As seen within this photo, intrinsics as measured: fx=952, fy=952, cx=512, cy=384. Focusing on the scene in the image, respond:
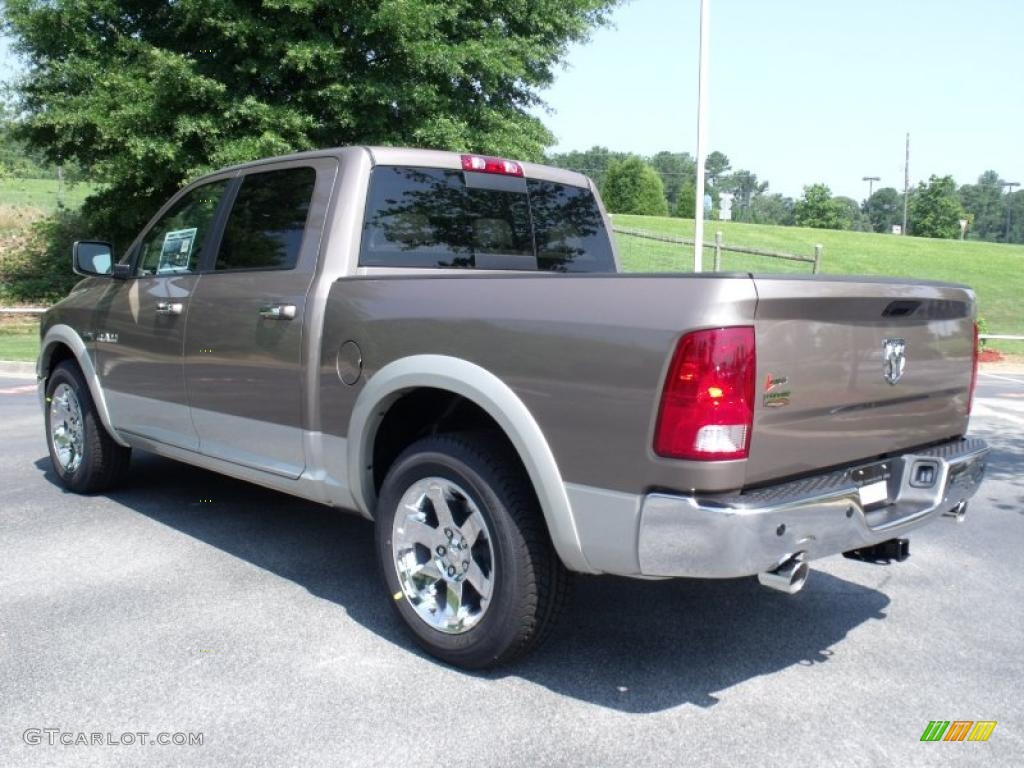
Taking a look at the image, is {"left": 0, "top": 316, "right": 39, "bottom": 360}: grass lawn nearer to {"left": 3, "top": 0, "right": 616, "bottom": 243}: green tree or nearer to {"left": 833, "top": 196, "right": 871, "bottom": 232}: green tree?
{"left": 3, "top": 0, "right": 616, "bottom": 243}: green tree

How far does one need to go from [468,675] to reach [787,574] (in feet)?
4.16

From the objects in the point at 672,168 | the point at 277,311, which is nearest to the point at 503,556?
the point at 277,311

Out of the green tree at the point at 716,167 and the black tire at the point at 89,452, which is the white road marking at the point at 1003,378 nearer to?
the black tire at the point at 89,452

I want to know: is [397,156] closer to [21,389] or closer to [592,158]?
[21,389]

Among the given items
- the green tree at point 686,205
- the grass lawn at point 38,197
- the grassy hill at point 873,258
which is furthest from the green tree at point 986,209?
the grass lawn at point 38,197

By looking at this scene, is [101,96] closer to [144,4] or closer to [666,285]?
[144,4]

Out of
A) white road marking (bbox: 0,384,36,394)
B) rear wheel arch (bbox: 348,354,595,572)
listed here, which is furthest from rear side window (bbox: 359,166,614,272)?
white road marking (bbox: 0,384,36,394)

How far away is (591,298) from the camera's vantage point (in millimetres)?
3047

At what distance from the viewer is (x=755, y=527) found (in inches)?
111

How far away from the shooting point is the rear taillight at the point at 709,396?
9.18 ft

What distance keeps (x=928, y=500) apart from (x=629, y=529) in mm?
1277

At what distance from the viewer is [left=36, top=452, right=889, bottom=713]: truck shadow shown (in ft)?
11.5

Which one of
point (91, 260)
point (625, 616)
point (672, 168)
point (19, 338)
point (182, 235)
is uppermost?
point (672, 168)

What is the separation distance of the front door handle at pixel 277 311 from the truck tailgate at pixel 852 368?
83.7 inches
